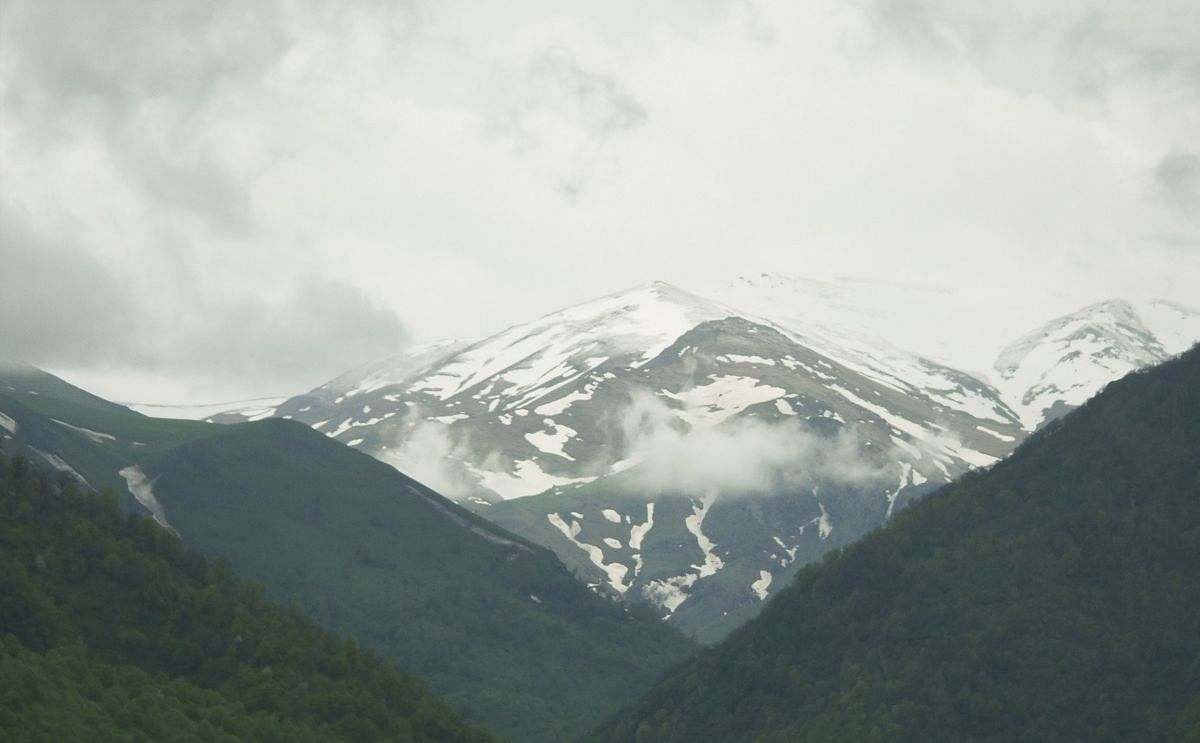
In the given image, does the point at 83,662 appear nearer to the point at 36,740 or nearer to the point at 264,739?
the point at 264,739

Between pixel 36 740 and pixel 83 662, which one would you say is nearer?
pixel 36 740

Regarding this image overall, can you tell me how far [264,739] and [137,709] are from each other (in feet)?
67.7

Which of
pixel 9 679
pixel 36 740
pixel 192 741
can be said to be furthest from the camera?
pixel 192 741

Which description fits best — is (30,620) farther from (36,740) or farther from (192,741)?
(36,740)

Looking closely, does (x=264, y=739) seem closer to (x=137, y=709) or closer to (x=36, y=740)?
(x=137, y=709)

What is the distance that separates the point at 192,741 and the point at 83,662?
2148 cm

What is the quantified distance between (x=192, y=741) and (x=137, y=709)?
7.41 metres

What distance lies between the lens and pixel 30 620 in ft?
649

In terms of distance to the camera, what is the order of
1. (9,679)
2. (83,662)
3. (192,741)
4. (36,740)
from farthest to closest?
(83,662), (192,741), (9,679), (36,740)

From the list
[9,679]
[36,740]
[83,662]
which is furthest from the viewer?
[83,662]

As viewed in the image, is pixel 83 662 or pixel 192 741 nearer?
pixel 192 741

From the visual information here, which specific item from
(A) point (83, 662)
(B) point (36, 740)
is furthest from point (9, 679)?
(A) point (83, 662)

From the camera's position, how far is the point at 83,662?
192m

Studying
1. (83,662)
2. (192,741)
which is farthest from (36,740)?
(83,662)
